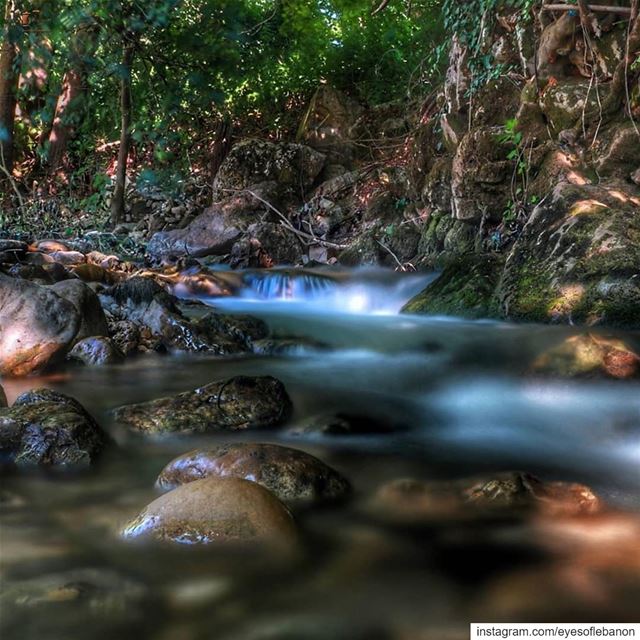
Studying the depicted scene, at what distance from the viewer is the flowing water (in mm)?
1825

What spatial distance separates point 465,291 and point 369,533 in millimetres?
4715

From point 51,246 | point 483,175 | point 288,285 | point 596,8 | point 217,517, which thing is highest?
point 596,8

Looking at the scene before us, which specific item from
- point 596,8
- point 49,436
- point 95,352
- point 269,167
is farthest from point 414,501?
point 269,167

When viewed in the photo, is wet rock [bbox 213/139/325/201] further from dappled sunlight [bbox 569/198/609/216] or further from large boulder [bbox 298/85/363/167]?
dappled sunlight [bbox 569/198/609/216]

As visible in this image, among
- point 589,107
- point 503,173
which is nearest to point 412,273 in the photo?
point 503,173

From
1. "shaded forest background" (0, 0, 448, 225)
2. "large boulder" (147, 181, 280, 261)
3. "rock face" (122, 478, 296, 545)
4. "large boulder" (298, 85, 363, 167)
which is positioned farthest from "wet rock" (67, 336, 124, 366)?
"large boulder" (298, 85, 363, 167)

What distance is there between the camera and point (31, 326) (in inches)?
185

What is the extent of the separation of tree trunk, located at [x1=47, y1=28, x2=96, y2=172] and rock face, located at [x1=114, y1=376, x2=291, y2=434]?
6.63 ft

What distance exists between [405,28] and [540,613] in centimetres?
1441

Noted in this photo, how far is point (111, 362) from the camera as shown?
5.23 m

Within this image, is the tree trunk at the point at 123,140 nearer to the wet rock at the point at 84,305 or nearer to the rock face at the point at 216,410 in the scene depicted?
the wet rock at the point at 84,305

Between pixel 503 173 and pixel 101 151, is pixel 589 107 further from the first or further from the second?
pixel 101 151

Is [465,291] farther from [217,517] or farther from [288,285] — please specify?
[217,517]

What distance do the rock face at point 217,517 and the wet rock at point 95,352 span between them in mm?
3158
